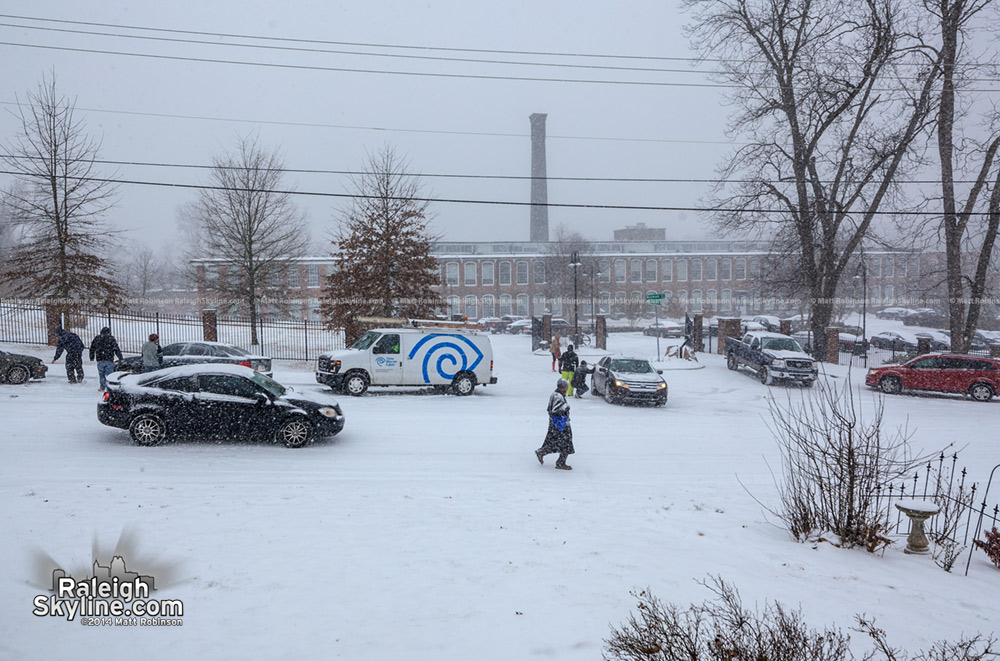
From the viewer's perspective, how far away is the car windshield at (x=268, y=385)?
37.0 feet

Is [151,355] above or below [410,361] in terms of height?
above

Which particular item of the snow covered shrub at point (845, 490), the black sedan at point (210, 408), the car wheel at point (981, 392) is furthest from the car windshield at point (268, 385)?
the car wheel at point (981, 392)

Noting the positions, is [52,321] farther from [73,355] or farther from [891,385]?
[891,385]

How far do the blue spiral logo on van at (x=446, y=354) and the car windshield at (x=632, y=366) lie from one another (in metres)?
4.11

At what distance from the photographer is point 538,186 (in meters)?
87.2

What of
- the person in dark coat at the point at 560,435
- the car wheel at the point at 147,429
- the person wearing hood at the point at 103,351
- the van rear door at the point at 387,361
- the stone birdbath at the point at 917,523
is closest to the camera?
the stone birdbath at the point at 917,523

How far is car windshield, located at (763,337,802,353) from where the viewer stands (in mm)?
23047

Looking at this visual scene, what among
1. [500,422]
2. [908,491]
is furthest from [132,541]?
[908,491]

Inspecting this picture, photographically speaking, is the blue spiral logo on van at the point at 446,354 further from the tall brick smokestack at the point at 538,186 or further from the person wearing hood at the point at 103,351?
the tall brick smokestack at the point at 538,186

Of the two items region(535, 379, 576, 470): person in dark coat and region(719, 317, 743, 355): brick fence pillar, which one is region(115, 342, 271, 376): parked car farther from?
region(719, 317, 743, 355): brick fence pillar

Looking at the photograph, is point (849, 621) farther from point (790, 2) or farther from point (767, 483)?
point (790, 2)

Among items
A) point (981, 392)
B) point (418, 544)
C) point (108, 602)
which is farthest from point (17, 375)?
point (981, 392)

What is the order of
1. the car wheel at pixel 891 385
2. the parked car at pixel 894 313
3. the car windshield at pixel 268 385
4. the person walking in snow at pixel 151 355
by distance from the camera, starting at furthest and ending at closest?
the parked car at pixel 894 313
the car wheel at pixel 891 385
the person walking in snow at pixel 151 355
the car windshield at pixel 268 385

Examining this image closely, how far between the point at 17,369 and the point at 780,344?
24897 millimetres
